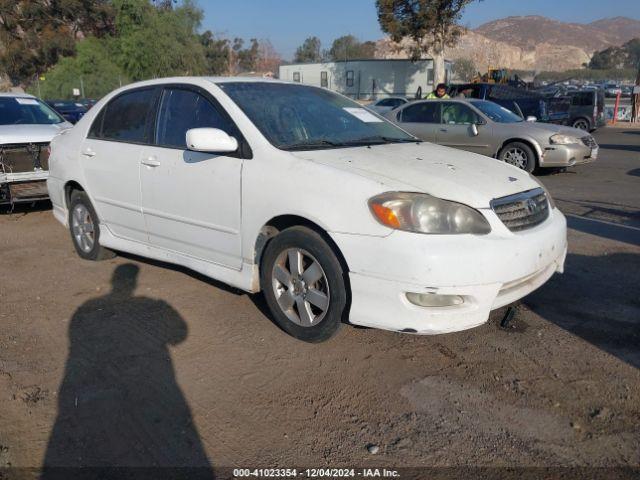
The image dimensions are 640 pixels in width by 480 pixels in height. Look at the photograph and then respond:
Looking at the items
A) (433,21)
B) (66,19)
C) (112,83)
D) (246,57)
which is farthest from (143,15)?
(246,57)

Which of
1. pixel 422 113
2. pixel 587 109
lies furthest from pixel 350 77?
pixel 422 113

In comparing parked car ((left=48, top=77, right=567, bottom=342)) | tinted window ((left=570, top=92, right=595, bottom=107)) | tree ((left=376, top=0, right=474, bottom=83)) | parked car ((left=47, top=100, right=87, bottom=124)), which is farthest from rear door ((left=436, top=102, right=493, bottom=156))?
tree ((left=376, top=0, right=474, bottom=83))

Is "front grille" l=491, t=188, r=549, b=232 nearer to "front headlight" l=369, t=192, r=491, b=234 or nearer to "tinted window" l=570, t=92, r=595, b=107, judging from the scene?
"front headlight" l=369, t=192, r=491, b=234

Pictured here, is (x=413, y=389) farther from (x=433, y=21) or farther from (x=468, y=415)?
(x=433, y=21)

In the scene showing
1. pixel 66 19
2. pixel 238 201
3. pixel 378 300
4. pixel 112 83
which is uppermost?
pixel 66 19

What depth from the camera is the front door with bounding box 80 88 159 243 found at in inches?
183

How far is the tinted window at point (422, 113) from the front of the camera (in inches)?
464

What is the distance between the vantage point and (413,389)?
3.13 metres

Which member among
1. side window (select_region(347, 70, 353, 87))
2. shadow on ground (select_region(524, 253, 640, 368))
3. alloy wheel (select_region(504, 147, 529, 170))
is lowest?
shadow on ground (select_region(524, 253, 640, 368))

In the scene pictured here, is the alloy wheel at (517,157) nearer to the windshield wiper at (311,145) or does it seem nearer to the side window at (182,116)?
the windshield wiper at (311,145)

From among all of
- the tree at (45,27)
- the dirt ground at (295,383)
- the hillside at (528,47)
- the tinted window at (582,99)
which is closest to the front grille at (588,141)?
the dirt ground at (295,383)

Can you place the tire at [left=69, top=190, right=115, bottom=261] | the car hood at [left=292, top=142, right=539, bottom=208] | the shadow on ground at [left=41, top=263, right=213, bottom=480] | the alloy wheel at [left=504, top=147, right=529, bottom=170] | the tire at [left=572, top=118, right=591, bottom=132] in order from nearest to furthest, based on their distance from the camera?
the shadow on ground at [left=41, top=263, right=213, bottom=480] → the car hood at [left=292, top=142, right=539, bottom=208] → the tire at [left=69, top=190, right=115, bottom=261] → the alloy wheel at [left=504, top=147, right=529, bottom=170] → the tire at [left=572, top=118, right=591, bottom=132]

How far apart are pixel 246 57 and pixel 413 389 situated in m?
98.1

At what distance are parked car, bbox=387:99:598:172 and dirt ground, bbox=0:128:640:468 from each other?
6.22 m
